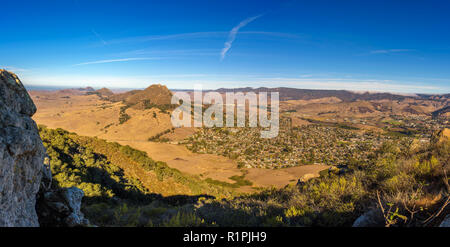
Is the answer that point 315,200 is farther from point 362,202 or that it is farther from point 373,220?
point 373,220

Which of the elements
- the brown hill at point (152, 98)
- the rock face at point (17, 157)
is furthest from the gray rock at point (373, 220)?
the brown hill at point (152, 98)

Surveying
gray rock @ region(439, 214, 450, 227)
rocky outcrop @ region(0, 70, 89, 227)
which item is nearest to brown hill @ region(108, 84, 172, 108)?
rocky outcrop @ region(0, 70, 89, 227)

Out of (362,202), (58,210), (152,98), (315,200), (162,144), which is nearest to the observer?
(58,210)

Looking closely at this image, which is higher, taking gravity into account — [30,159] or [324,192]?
[30,159]

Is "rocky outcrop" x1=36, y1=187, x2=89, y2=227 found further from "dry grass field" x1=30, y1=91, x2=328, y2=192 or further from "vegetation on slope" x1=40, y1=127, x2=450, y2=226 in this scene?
"dry grass field" x1=30, y1=91, x2=328, y2=192

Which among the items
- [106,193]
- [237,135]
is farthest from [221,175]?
[237,135]

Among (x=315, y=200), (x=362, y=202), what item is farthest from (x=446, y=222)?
(x=315, y=200)
